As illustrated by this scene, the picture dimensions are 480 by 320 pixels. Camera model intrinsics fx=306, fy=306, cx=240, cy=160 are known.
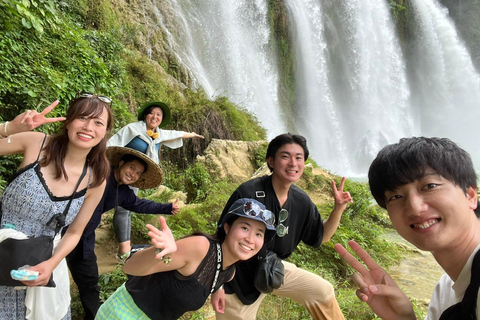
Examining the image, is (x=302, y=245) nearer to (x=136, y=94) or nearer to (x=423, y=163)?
(x=423, y=163)

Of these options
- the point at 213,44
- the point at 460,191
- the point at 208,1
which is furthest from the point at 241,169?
the point at 208,1

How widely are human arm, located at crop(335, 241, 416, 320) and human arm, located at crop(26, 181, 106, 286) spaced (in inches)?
61.7

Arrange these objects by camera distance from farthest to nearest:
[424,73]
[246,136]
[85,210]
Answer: [424,73], [246,136], [85,210]

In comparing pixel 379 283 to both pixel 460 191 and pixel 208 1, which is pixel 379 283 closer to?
pixel 460 191

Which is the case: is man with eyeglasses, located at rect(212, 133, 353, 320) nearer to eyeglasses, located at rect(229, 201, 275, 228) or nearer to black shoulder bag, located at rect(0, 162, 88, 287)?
eyeglasses, located at rect(229, 201, 275, 228)

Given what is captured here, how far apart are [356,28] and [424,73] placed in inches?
395

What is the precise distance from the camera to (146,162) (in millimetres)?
2662

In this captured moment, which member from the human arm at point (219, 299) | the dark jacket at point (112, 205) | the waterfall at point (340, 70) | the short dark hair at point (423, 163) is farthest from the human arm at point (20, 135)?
the waterfall at point (340, 70)

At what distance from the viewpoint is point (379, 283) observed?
150 cm

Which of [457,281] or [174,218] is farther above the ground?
[457,281]

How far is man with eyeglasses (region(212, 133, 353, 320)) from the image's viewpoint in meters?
2.26

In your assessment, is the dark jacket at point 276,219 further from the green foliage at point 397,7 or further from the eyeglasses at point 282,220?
the green foliage at point 397,7

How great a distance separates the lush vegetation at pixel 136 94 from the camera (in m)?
3.58

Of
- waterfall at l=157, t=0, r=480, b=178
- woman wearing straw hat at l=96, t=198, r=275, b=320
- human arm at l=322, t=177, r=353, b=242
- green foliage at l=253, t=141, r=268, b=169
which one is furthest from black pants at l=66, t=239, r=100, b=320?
waterfall at l=157, t=0, r=480, b=178
